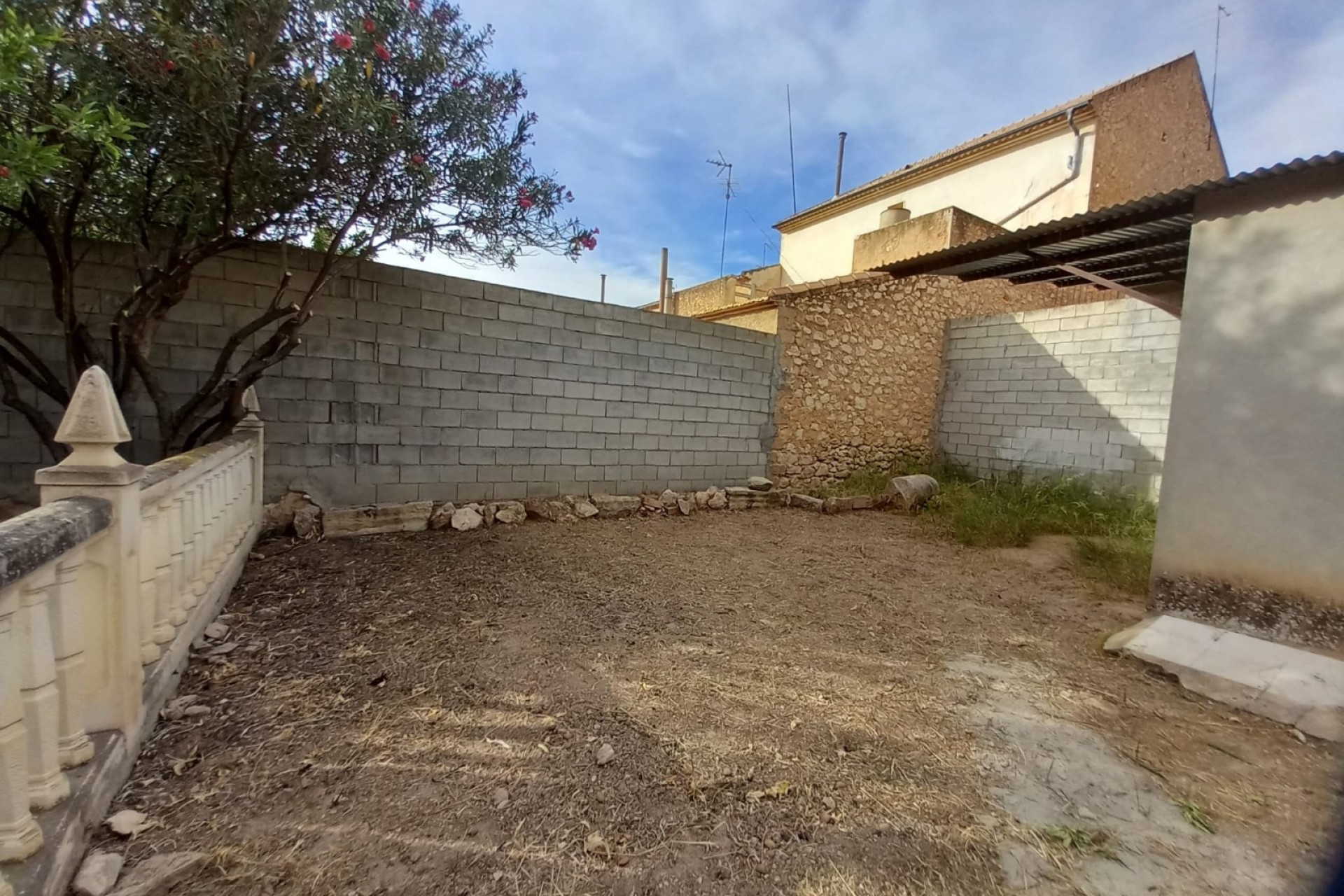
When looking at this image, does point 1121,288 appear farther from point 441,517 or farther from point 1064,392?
point 441,517

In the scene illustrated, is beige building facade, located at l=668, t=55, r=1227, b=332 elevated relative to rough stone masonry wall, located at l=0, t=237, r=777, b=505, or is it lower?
elevated

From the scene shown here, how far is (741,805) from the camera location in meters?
1.71

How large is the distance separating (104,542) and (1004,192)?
1269 cm

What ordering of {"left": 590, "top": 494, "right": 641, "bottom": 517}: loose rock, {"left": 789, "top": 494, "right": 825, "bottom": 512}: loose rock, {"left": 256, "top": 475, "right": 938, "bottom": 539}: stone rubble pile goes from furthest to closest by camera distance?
{"left": 789, "top": 494, "right": 825, "bottom": 512}: loose rock
{"left": 590, "top": 494, "right": 641, "bottom": 517}: loose rock
{"left": 256, "top": 475, "right": 938, "bottom": 539}: stone rubble pile

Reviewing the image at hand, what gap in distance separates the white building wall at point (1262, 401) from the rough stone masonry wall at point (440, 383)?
4185 mm

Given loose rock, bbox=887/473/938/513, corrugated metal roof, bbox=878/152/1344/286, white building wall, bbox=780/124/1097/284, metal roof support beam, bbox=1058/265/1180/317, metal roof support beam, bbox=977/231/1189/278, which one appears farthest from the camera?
white building wall, bbox=780/124/1097/284

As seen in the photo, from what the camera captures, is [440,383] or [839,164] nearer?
[440,383]

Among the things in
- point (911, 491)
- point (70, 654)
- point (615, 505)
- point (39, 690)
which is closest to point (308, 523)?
point (615, 505)

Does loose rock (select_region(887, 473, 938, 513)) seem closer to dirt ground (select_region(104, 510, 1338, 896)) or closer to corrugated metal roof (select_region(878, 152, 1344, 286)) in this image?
corrugated metal roof (select_region(878, 152, 1344, 286))

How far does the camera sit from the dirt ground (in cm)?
148

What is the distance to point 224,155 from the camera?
3.03m

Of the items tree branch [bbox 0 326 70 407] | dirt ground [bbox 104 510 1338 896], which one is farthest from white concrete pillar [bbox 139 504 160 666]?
tree branch [bbox 0 326 70 407]

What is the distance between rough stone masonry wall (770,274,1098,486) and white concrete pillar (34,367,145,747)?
6255 millimetres

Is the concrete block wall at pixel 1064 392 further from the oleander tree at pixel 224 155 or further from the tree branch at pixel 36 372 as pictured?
the tree branch at pixel 36 372
